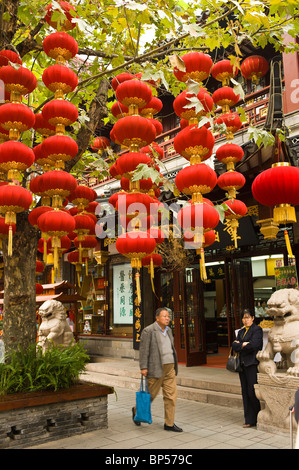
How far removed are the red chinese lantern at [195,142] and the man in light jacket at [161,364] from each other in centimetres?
275

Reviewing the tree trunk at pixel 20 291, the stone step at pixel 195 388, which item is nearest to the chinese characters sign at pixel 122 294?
the stone step at pixel 195 388

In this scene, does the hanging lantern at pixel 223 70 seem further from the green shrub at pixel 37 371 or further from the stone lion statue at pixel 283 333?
the green shrub at pixel 37 371

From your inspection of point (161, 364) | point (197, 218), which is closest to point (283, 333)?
point (161, 364)

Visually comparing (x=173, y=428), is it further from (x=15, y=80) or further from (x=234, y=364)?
(x=15, y=80)

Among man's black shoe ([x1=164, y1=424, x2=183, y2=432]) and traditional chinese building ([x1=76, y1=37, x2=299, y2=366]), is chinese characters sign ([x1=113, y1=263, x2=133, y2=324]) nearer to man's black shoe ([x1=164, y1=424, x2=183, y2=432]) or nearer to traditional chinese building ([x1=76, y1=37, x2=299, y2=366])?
traditional chinese building ([x1=76, y1=37, x2=299, y2=366])

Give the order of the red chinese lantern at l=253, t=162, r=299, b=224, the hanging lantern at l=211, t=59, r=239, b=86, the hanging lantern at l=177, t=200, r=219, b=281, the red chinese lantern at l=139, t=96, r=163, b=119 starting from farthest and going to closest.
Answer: the hanging lantern at l=211, t=59, r=239, b=86, the red chinese lantern at l=139, t=96, r=163, b=119, the red chinese lantern at l=253, t=162, r=299, b=224, the hanging lantern at l=177, t=200, r=219, b=281

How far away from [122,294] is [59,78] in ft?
33.3

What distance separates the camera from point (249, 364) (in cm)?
609

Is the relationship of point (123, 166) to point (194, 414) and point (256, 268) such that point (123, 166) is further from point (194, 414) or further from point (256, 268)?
point (256, 268)

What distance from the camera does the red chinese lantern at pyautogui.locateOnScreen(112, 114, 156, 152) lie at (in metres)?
4.36

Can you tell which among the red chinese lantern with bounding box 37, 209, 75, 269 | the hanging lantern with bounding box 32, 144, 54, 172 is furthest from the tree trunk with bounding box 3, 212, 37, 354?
the red chinese lantern with bounding box 37, 209, 75, 269

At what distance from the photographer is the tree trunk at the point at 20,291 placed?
5945 millimetres

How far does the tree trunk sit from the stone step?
1.33 meters

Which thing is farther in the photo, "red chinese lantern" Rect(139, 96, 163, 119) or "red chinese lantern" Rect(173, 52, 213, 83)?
"red chinese lantern" Rect(139, 96, 163, 119)
